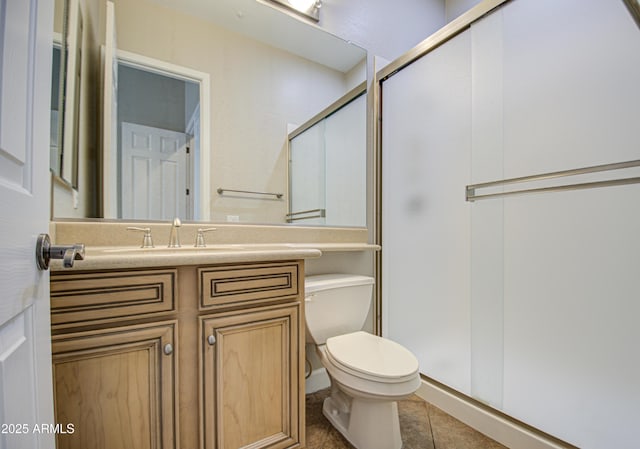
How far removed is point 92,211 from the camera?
3.87 feet

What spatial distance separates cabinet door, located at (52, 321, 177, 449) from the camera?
2.44ft

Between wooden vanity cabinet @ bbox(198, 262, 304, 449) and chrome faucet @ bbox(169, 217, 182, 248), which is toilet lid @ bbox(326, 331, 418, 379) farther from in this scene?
chrome faucet @ bbox(169, 217, 182, 248)

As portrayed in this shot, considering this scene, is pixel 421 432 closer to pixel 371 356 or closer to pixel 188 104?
pixel 371 356

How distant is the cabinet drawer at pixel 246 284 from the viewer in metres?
0.93

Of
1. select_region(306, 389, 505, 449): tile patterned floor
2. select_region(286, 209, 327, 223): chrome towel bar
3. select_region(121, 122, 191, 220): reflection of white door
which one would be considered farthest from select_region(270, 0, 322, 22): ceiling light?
select_region(306, 389, 505, 449): tile patterned floor

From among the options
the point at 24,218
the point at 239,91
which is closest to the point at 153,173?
the point at 239,91

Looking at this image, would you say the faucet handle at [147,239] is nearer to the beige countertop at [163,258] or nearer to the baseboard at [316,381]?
the beige countertop at [163,258]

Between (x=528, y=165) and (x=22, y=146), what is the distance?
1.68 metres

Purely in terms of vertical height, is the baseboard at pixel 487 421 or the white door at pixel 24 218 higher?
the white door at pixel 24 218

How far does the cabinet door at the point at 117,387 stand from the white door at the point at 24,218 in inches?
9.2

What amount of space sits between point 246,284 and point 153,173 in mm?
731

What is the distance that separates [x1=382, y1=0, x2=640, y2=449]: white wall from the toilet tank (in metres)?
0.40

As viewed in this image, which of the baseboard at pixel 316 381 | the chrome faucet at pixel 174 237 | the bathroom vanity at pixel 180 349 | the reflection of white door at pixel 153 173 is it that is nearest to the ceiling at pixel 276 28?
the reflection of white door at pixel 153 173

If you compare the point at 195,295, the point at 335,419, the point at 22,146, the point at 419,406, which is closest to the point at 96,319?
the point at 195,295
